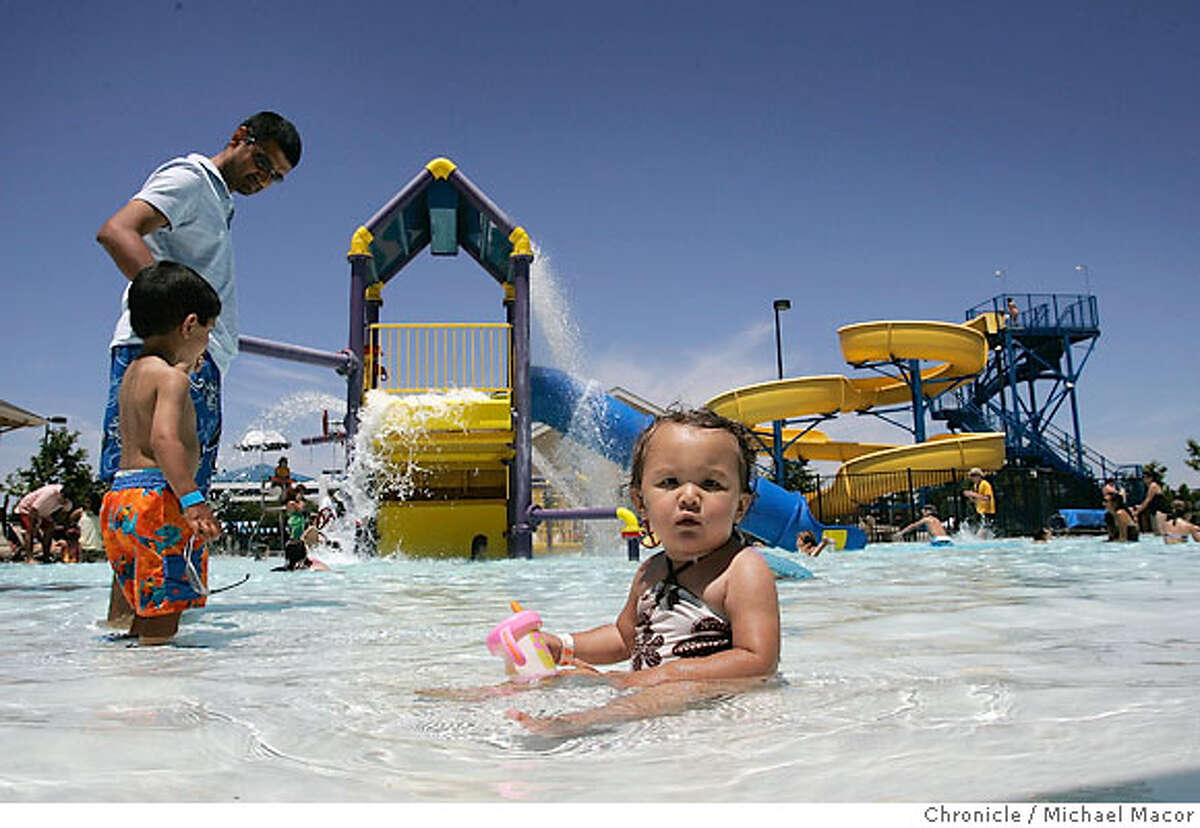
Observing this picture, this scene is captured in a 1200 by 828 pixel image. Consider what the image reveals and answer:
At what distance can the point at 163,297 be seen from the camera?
2.79m

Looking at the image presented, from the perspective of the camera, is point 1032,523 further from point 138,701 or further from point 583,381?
point 138,701

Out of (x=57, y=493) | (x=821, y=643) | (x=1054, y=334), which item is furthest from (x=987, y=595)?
(x=1054, y=334)

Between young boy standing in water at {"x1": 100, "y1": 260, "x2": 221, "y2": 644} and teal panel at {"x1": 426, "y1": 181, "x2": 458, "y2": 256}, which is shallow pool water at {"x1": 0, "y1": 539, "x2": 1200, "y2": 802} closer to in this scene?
young boy standing in water at {"x1": 100, "y1": 260, "x2": 221, "y2": 644}

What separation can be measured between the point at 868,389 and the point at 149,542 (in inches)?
764

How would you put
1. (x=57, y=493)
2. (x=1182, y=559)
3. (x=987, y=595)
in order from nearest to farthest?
(x=987, y=595) → (x=1182, y=559) → (x=57, y=493)

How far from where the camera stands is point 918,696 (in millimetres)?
1805

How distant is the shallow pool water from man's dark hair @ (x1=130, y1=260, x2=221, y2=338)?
1000mm

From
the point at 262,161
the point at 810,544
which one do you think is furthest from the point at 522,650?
the point at 810,544

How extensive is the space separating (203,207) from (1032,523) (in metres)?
16.7

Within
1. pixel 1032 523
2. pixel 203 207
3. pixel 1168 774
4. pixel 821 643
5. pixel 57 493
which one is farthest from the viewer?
pixel 1032 523

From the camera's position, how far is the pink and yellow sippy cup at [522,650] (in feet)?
6.33

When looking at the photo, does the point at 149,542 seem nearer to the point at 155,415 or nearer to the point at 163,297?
the point at 155,415

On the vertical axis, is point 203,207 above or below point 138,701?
above

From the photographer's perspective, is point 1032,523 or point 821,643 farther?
point 1032,523
